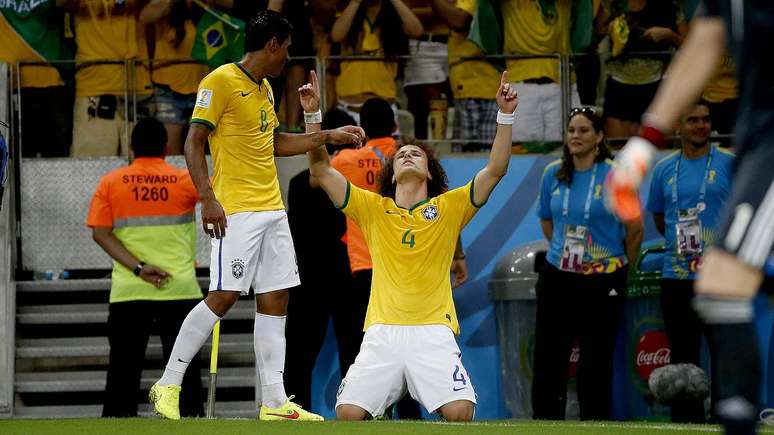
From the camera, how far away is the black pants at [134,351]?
932cm

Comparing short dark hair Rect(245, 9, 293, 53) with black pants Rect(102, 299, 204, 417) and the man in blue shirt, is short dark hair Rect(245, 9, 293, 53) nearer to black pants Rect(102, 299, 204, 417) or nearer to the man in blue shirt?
black pants Rect(102, 299, 204, 417)

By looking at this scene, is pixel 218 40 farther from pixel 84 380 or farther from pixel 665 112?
pixel 665 112

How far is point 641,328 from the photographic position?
10.5 metres

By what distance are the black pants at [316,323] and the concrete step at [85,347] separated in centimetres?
113

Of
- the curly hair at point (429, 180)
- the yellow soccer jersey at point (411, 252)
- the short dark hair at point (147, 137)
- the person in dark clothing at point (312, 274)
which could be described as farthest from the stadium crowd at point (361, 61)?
the yellow soccer jersey at point (411, 252)

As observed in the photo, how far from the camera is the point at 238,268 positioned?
25.7 feet

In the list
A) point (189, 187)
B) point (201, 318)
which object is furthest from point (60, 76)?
point (201, 318)

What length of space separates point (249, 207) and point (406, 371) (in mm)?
1446

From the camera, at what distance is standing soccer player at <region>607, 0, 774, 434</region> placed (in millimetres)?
3738

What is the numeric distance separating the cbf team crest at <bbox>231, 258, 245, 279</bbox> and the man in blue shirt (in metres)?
3.28

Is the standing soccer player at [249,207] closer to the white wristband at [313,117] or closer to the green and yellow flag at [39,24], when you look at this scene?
the white wristband at [313,117]

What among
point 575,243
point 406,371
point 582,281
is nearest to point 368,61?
point 575,243

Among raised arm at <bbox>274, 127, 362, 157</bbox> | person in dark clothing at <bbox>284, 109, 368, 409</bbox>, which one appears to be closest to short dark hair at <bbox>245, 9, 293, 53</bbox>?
raised arm at <bbox>274, 127, 362, 157</bbox>

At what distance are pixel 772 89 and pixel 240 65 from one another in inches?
180
